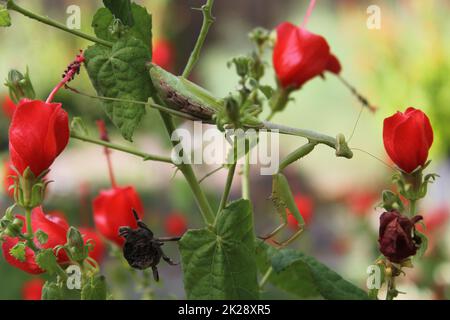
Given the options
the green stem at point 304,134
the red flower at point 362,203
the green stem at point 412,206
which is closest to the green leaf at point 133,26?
the green stem at point 304,134

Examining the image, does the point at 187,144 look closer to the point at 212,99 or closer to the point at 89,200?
the point at 212,99

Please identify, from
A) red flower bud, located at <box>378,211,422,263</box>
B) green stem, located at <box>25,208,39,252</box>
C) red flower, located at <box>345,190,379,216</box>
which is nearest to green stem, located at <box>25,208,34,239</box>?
green stem, located at <box>25,208,39,252</box>

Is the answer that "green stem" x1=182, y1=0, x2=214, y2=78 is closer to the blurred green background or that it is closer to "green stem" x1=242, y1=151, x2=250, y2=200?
"green stem" x1=242, y1=151, x2=250, y2=200

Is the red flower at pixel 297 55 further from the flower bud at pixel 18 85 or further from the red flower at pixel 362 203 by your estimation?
the red flower at pixel 362 203

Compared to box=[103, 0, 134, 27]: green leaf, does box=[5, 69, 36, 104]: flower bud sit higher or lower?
lower

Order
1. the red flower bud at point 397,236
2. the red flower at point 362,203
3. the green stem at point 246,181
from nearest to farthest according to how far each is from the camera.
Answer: the red flower bud at point 397,236 < the green stem at point 246,181 < the red flower at point 362,203

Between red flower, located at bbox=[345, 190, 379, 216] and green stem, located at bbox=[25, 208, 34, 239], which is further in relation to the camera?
red flower, located at bbox=[345, 190, 379, 216]

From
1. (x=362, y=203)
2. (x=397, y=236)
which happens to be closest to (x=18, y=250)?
(x=397, y=236)
